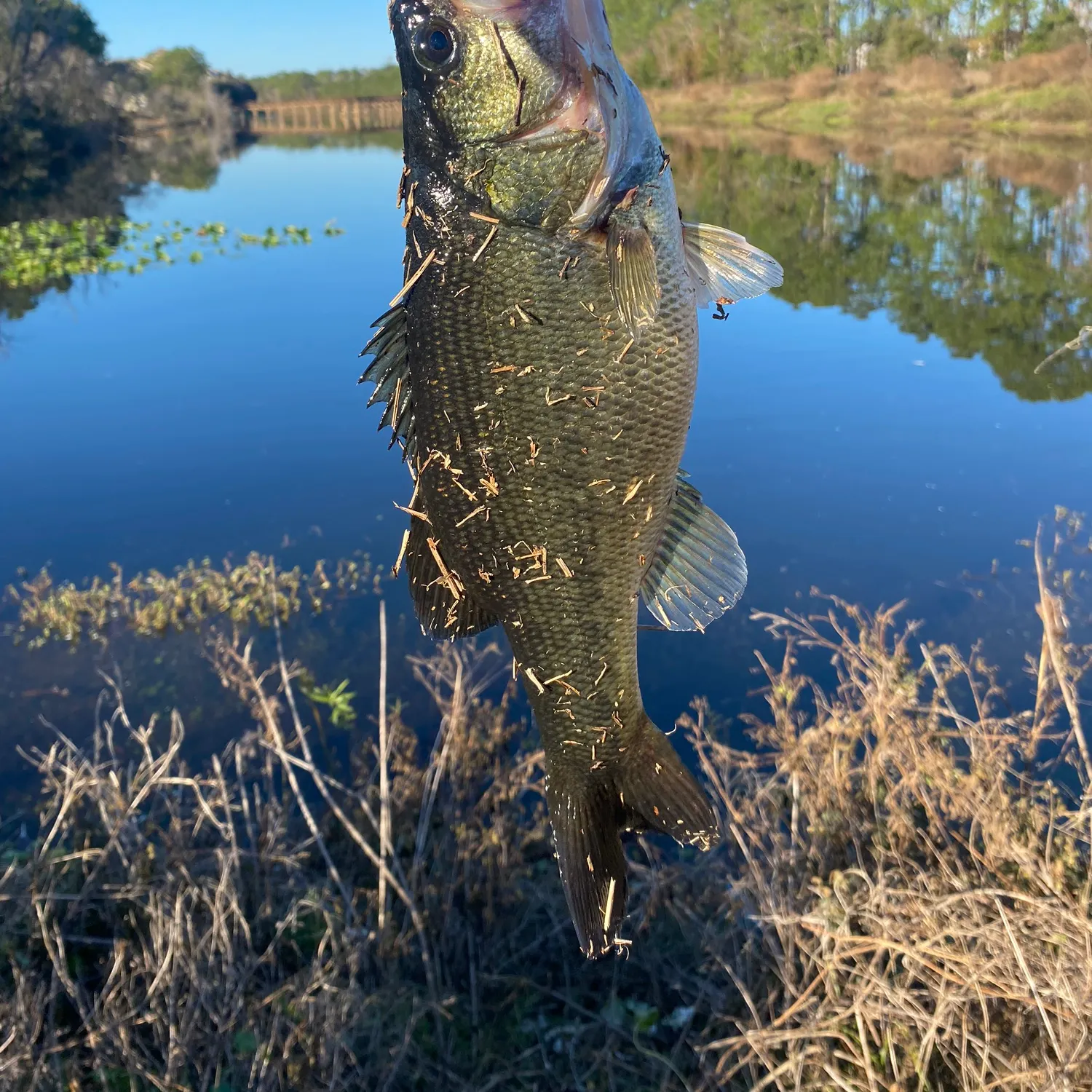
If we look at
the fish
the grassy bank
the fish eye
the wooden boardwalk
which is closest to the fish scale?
the fish

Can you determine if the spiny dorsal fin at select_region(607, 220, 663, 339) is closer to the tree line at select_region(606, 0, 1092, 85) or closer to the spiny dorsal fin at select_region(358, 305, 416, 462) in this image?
the spiny dorsal fin at select_region(358, 305, 416, 462)

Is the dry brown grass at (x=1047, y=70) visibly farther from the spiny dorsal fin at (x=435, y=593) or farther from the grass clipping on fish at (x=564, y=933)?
the spiny dorsal fin at (x=435, y=593)

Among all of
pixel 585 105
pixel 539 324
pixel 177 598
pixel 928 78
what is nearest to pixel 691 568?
pixel 539 324

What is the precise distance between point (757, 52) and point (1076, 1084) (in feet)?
148

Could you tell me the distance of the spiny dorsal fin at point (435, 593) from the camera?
1.73 m

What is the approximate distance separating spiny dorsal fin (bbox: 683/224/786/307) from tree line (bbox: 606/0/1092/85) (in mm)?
34553

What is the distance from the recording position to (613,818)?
1.90 metres

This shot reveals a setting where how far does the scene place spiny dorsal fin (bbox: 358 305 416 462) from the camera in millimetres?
1621

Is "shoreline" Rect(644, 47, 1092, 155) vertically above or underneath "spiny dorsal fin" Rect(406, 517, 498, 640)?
above

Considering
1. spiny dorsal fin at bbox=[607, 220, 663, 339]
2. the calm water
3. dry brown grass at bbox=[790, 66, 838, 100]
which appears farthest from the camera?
dry brown grass at bbox=[790, 66, 838, 100]

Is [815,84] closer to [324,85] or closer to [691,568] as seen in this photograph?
[691,568]

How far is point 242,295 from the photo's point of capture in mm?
15227

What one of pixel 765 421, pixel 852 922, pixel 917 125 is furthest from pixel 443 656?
pixel 917 125

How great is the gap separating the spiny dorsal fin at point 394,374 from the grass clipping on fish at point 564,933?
7.71 ft
